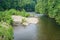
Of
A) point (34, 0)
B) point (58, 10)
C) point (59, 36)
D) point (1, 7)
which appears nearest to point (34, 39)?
point (59, 36)

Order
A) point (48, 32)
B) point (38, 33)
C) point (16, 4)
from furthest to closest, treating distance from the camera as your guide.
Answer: point (16, 4) < point (48, 32) < point (38, 33)

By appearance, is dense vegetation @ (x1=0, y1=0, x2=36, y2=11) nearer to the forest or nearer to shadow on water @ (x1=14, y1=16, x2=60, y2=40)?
the forest

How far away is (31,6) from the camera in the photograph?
83.7 meters

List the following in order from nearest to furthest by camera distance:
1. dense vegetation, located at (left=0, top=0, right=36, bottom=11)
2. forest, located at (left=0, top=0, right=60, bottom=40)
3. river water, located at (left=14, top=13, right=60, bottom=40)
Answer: river water, located at (left=14, top=13, right=60, bottom=40) < forest, located at (left=0, top=0, right=60, bottom=40) < dense vegetation, located at (left=0, top=0, right=36, bottom=11)

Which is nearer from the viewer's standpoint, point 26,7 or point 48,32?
point 48,32

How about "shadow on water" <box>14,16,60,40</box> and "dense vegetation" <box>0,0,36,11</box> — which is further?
"dense vegetation" <box>0,0,36,11</box>

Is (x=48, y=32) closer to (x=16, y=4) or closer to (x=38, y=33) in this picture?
(x=38, y=33)

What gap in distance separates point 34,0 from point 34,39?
238ft

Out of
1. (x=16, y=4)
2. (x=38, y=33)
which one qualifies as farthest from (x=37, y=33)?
(x=16, y=4)

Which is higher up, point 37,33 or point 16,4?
point 37,33

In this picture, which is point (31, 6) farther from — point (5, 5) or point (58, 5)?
point (58, 5)

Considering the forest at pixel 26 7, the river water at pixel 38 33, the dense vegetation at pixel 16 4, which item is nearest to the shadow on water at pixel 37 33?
the river water at pixel 38 33

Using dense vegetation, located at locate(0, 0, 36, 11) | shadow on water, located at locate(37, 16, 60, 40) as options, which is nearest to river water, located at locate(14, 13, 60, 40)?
shadow on water, located at locate(37, 16, 60, 40)

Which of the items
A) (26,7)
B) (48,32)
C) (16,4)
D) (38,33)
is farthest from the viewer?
(26,7)
